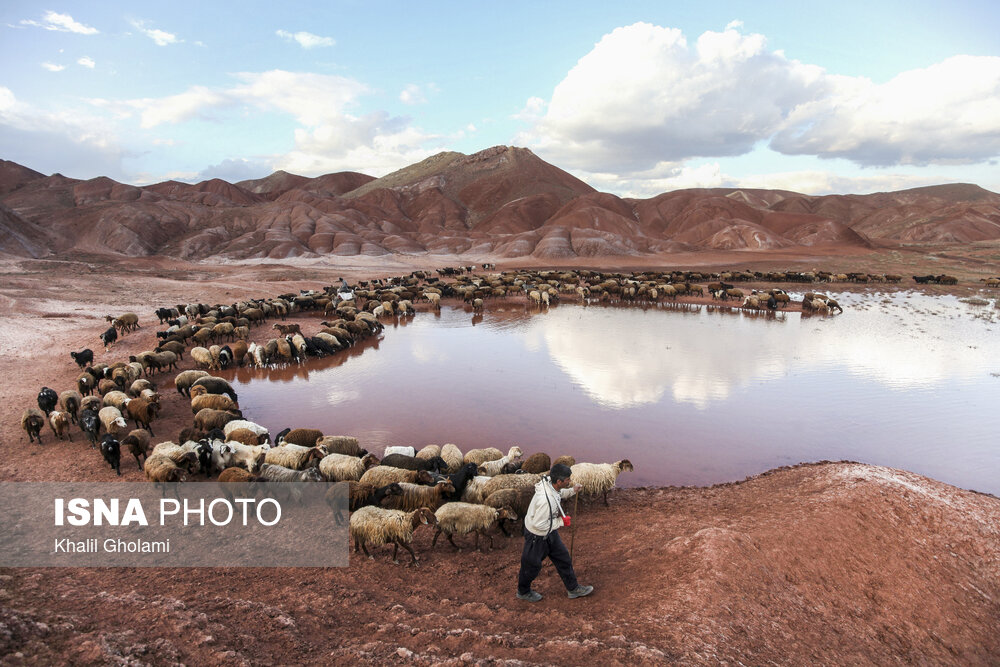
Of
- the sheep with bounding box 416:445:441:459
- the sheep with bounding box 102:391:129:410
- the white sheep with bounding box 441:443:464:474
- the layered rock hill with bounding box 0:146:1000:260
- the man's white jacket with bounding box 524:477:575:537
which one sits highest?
the layered rock hill with bounding box 0:146:1000:260

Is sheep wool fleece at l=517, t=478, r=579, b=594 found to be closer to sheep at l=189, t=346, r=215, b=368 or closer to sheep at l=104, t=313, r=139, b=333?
sheep at l=189, t=346, r=215, b=368

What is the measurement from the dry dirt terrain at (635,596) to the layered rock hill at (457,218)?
168ft

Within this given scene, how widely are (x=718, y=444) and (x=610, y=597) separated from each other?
6259mm

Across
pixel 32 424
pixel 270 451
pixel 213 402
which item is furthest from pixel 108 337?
pixel 270 451

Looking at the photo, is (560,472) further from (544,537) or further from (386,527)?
(386,527)

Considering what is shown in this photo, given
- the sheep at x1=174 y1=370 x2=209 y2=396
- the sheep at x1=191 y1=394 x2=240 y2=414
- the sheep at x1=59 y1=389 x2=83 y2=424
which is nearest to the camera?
the sheep at x1=59 y1=389 x2=83 y2=424

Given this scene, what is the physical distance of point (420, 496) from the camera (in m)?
7.17

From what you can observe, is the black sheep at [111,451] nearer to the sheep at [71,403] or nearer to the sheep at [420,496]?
the sheep at [71,403]

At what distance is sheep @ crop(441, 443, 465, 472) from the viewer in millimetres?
8836

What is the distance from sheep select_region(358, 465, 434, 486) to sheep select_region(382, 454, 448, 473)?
50 centimetres

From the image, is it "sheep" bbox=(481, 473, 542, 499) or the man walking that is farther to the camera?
"sheep" bbox=(481, 473, 542, 499)

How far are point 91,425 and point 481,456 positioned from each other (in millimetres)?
7615

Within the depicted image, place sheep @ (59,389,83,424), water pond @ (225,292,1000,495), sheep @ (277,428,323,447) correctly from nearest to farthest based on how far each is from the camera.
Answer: sheep @ (277,428,323,447) < water pond @ (225,292,1000,495) < sheep @ (59,389,83,424)

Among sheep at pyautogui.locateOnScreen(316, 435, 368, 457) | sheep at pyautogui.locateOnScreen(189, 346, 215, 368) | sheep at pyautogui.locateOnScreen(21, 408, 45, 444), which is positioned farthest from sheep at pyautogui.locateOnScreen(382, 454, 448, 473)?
sheep at pyautogui.locateOnScreen(189, 346, 215, 368)
